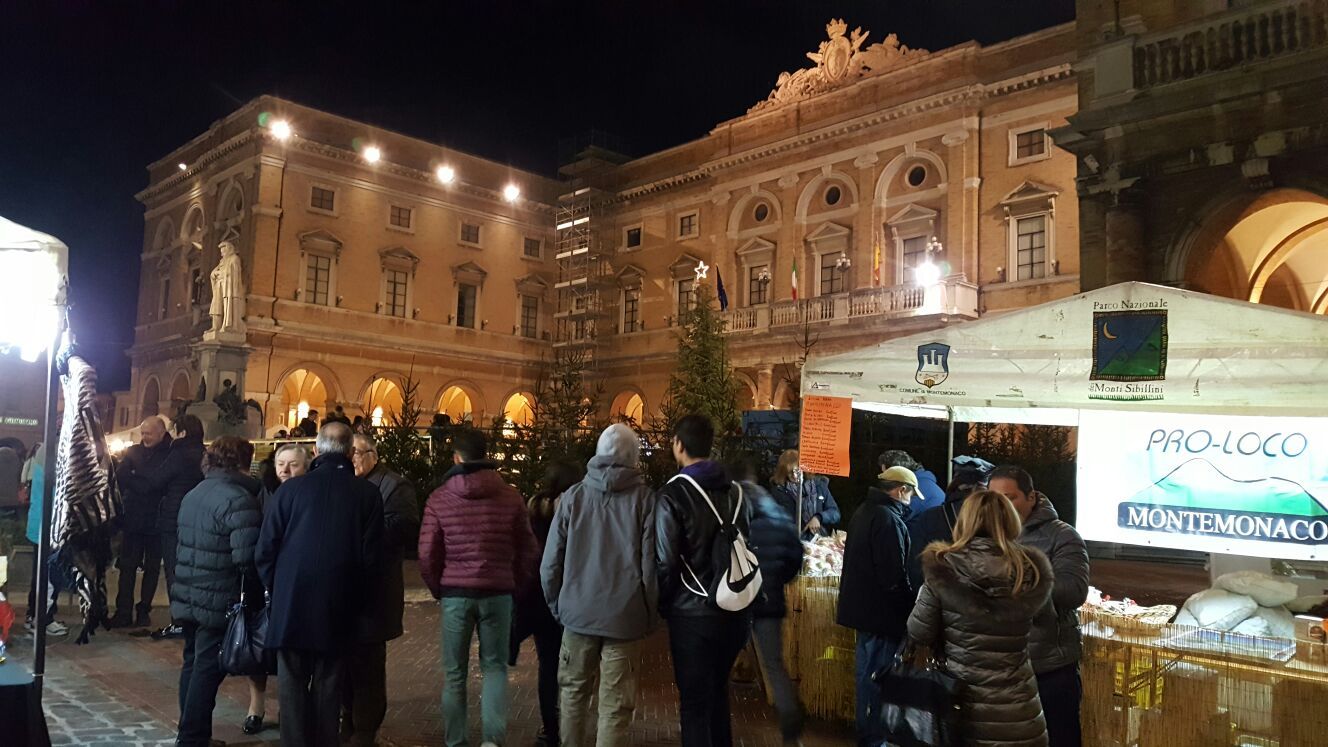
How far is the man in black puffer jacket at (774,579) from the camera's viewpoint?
4.95m

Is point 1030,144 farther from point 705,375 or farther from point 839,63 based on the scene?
point 705,375

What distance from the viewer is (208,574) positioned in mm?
4883

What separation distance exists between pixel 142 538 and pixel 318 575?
487cm

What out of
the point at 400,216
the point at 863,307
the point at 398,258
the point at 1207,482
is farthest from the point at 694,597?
the point at 400,216

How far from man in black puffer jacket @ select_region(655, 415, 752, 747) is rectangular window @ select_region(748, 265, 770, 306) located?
26.1 meters

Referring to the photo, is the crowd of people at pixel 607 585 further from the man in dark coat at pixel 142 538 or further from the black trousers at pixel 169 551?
the man in dark coat at pixel 142 538

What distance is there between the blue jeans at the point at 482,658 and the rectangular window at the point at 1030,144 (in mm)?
22827

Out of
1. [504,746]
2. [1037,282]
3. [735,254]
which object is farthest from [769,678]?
[735,254]

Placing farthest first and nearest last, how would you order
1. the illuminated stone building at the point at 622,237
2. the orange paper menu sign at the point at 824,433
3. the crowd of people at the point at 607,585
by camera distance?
the illuminated stone building at the point at 622,237
the orange paper menu sign at the point at 824,433
the crowd of people at the point at 607,585

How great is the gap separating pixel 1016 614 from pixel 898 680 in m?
0.53

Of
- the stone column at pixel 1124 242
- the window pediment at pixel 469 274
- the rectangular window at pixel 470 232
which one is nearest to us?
the stone column at pixel 1124 242

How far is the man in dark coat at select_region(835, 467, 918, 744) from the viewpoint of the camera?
4719 millimetres

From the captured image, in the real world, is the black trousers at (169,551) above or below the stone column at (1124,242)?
below

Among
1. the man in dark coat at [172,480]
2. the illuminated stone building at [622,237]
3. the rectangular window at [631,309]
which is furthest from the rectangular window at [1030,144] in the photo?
the man in dark coat at [172,480]
